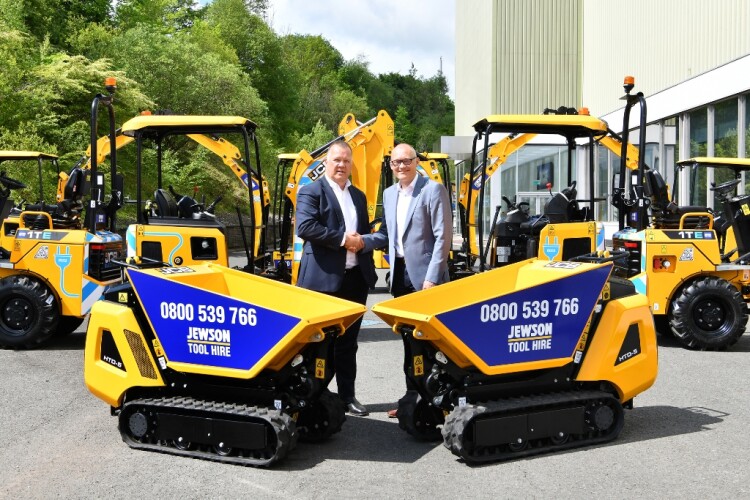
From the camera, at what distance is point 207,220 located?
11.2 meters

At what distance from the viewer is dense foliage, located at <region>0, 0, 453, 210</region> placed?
22422 millimetres

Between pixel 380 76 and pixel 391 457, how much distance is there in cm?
10558

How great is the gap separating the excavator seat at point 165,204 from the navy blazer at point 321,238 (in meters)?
4.99

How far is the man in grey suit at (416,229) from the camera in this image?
6504 millimetres

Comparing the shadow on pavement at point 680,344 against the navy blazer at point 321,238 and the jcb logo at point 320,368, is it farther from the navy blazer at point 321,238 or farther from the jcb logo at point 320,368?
the jcb logo at point 320,368

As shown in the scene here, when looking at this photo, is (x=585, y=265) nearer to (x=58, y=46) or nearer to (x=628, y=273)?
(x=628, y=273)

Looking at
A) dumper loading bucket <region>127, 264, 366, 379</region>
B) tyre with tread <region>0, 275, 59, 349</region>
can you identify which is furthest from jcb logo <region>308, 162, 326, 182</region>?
dumper loading bucket <region>127, 264, 366, 379</region>

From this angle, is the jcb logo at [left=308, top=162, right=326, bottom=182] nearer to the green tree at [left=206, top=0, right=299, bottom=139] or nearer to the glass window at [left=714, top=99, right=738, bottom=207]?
the glass window at [left=714, top=99, right=738, bottom=207]

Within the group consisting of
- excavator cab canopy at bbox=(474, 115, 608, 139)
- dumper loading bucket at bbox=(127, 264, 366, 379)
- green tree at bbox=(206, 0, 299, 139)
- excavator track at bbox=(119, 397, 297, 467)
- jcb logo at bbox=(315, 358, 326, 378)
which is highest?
green tree at bbox=(206, 0, 299, 139)

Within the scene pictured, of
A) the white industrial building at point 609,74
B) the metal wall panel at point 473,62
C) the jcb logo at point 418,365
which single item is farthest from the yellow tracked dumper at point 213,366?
the metal wall panel at point 473,62

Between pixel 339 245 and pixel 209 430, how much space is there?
64.8 inches

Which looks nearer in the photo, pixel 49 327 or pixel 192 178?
pixel 49 327

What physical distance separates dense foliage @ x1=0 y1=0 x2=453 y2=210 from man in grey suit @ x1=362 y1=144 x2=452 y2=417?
16.1m

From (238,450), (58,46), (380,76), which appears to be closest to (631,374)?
(238,450)
